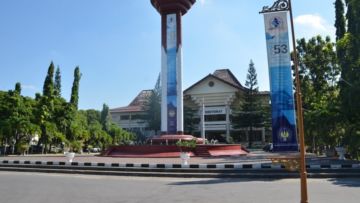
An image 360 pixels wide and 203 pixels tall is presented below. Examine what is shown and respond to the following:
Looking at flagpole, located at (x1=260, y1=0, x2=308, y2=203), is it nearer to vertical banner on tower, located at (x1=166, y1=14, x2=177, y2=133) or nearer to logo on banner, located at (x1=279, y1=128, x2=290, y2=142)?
logo on banner, located at (x1=279, y1=128, x2=290, y2=142)

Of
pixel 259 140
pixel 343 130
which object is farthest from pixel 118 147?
pixel 259 140

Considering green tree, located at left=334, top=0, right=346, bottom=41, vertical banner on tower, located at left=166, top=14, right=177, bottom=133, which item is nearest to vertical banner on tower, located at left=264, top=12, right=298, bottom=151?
green tree, located at left=334, top=0, right=346, bottom=41

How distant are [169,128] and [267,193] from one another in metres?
22.1

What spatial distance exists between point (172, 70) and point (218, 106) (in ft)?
85.3

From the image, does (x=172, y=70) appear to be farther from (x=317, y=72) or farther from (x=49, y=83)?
(x=49, y=83)

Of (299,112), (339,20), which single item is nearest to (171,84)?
(339,20)

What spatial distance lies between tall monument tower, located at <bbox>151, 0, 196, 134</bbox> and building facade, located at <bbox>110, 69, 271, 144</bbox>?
74.1 ft

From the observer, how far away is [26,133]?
110 feet

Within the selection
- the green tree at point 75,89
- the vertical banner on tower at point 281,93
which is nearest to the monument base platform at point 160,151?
the vertical banner on tower at point 281,93

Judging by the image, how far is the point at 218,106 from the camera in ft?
184

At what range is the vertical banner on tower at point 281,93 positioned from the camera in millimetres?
20969

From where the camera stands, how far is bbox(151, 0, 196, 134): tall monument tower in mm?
31000

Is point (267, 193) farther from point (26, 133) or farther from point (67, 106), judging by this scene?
point (67, 106)

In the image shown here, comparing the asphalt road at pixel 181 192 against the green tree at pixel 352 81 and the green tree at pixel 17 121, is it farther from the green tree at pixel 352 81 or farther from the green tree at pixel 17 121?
the green tree at pixel 17 121
